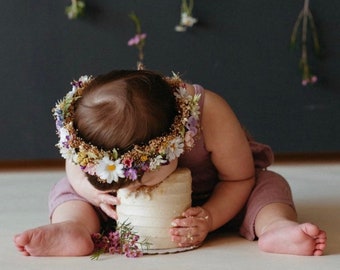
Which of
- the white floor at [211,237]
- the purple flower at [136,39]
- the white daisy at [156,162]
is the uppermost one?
the purple flower at [136,39]

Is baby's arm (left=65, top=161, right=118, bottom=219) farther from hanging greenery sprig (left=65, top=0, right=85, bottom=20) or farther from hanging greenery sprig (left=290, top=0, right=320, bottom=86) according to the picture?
hanging greenery sprig (left=290, top=0, right=320, bottom=86)

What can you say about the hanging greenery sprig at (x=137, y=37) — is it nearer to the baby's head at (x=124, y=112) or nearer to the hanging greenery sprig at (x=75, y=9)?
the hanging greenery sprig at (x=75, y=9)

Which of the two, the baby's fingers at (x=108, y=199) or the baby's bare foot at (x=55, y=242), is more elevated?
the baby's fingers at (x=108, y=199)

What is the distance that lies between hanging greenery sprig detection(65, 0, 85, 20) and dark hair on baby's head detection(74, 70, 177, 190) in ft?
2.58

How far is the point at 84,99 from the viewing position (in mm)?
1223

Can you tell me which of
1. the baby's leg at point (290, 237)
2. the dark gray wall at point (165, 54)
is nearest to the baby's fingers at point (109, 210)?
the baby's leg at point (290, 237)

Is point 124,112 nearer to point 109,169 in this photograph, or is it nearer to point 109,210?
point 109,169

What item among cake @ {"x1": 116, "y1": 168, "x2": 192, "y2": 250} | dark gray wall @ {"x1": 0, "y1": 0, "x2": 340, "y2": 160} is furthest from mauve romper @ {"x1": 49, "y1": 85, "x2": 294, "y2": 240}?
dark gray wall @ {"x1": 0, "y1": 0, "x2": 340, "y2": 160}

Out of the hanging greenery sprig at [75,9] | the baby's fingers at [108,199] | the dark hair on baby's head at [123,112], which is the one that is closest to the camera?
the dark hair on baby's head at [123,112]

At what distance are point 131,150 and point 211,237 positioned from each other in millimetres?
265

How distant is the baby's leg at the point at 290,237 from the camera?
47.1 inches

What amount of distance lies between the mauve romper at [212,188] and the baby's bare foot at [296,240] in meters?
0.10

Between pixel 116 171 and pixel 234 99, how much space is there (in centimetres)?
89

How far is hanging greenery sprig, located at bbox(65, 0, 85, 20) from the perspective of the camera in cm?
197
